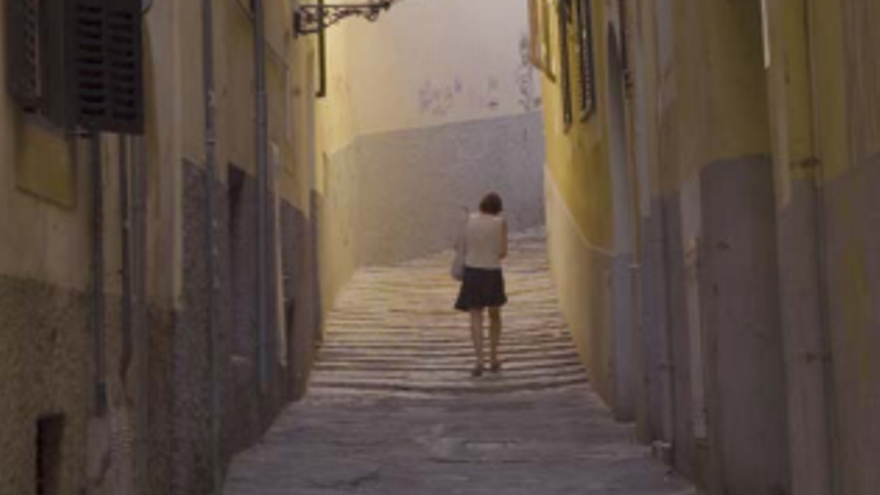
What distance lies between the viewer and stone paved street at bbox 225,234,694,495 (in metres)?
9.78

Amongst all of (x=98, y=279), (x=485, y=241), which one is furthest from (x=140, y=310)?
(x=485, y=241)

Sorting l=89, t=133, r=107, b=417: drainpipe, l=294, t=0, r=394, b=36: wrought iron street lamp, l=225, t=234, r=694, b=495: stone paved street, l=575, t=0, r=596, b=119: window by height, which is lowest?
l=225, t=234, r=694, b=495: stone paved street

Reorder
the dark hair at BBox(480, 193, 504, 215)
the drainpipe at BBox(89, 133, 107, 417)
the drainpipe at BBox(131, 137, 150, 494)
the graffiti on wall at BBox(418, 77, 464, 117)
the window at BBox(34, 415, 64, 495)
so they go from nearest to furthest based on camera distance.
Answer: the window at BBox(34, 415, 64, 495)
the drainpipe at BBox(89, 133, 107, 417)
the drainpipe at BBox(131, 137, 150, 494)
the dark hair at BBox(480, 193, 504, 215)
the graffiti on wall at BBox(418, 77, 464, 117)

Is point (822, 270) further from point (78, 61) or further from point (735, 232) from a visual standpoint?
point (78, 61)

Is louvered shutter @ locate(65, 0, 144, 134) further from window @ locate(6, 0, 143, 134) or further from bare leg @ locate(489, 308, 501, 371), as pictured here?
bare leg @ locate(489, 308, 501, 371)

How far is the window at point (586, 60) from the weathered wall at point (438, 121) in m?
9.82

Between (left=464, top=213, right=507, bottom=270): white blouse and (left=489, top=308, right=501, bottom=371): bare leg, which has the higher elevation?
(left=464, top=213, right=507, bottom=270): white blouse

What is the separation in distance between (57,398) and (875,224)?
291 centimetres

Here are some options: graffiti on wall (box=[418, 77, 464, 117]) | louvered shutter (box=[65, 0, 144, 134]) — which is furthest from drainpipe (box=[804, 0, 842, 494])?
graffiti on wall (box=[418, 77, 464, 117])

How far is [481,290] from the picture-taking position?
50.1ft

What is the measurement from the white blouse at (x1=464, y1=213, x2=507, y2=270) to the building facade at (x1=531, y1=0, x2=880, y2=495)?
1.13 metres

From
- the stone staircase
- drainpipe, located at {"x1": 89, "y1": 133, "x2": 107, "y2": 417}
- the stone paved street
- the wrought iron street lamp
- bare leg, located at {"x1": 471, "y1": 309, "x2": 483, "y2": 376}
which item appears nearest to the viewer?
drainpipe, located at {"x1": 89, "y1": 133, "x2": 107, "y2": 417}

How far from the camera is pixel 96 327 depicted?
6672 mm

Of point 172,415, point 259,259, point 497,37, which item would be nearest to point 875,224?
point 172,415
